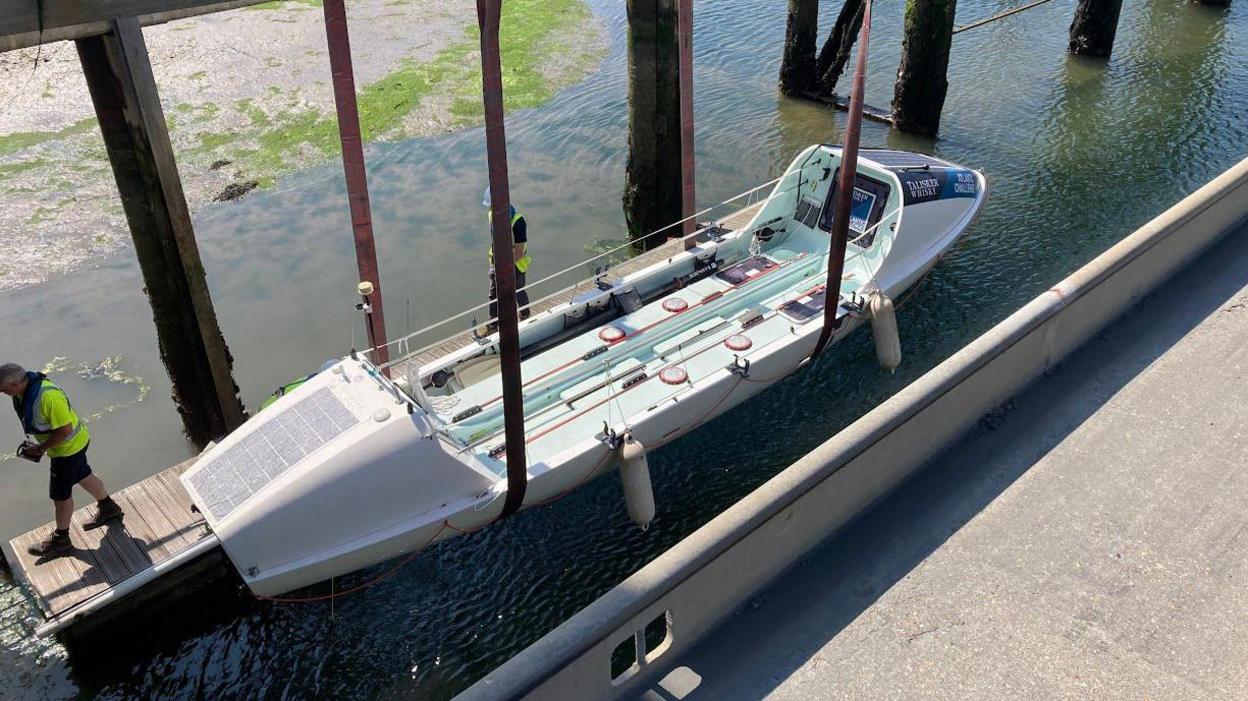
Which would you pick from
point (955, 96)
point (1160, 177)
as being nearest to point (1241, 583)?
point (1160, 177)

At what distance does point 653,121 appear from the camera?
11391mm

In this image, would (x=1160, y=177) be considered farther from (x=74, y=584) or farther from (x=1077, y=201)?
(x=74, y=584)

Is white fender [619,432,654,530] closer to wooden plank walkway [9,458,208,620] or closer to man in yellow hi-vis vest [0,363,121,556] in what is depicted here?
wooden plank walkway [9,458,208,620]

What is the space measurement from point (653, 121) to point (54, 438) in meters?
7.41

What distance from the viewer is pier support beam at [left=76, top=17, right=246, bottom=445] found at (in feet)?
23.5

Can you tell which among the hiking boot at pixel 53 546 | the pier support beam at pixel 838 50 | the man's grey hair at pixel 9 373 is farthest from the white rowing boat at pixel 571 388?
the pier support beam at pixel 838 50

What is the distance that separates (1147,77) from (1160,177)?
4.88m

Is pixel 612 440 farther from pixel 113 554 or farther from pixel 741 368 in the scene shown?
pixel 113 554

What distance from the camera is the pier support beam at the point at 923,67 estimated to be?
47.0 feet

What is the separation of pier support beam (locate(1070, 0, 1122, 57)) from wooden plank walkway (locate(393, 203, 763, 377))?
1026 cm

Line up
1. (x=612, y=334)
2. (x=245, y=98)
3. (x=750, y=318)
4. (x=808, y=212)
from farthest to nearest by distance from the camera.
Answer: (x=245, y=98) < (x=808, y=212) < (x=750, y=318) < (x=612, y=334)

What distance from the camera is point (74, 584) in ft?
21.4

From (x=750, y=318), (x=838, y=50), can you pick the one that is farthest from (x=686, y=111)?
(x=838, y=50)

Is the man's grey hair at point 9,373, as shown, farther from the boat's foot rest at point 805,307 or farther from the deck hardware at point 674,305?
the boat's foot rest at point 805,307
